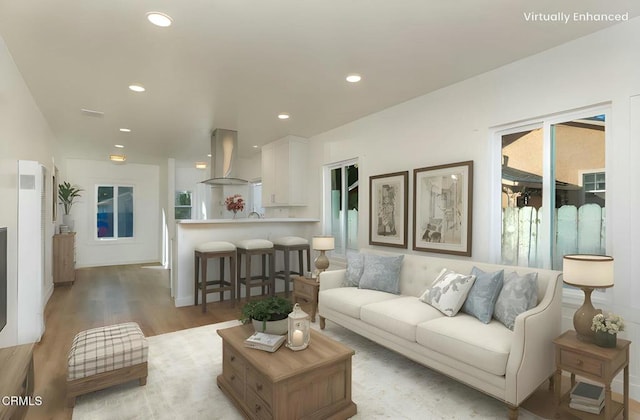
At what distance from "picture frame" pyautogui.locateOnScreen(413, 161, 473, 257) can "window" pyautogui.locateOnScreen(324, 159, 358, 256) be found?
4.25ft

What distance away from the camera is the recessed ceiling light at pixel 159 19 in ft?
7.41

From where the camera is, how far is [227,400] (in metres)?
2.35

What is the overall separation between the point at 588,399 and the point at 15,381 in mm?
3398

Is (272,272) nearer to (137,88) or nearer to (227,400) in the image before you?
(227,400)

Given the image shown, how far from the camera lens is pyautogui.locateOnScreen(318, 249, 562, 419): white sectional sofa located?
209cm

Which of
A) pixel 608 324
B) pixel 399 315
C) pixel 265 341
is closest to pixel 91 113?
pixel 265 341

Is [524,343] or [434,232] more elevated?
[434,232]

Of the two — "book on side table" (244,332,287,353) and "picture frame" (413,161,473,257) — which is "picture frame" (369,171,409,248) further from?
"book on side table" (244,332,287,353)

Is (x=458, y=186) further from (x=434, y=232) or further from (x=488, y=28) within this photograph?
(x=488, y=28)

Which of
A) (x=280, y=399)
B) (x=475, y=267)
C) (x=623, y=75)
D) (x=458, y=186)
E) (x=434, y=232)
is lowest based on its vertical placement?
(x=280, y=399)

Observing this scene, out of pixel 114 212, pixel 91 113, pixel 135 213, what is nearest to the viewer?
pixel 91 113

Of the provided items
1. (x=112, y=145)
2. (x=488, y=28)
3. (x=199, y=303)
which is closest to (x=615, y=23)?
(x=488, y=28)

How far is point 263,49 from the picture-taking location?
9.07ft

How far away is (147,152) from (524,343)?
24.2 feet
